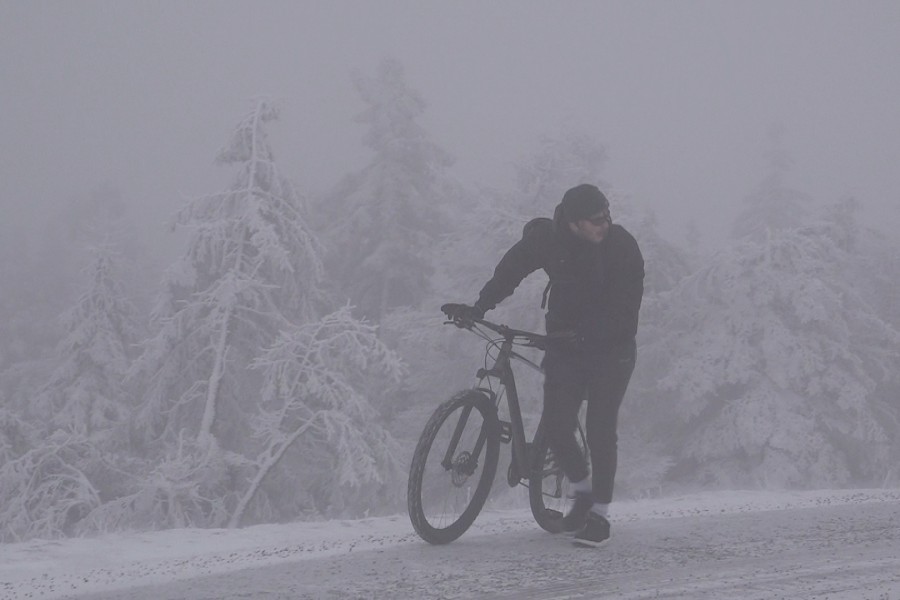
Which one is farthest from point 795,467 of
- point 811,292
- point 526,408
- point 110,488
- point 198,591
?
point 198,591

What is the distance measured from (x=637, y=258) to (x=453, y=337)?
17.7 meters

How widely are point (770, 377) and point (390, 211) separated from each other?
15319 millimetres

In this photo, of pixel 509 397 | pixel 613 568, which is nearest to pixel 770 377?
pixel 509 397

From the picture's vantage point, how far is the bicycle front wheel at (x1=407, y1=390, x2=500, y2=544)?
5070 mm

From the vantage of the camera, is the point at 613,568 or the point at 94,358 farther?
the point at 94,358

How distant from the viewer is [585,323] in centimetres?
501

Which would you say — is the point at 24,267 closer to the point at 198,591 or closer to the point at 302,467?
the point at 302,467

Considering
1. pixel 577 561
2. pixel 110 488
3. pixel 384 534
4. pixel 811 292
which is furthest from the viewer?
pixel 811 292

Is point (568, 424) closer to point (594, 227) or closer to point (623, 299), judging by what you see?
point (623, 299)

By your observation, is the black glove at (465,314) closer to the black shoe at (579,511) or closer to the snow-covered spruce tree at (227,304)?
the black shoe at (579,511)

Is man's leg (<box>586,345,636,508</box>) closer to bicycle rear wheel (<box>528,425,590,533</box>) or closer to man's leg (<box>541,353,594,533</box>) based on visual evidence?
man's leg (<box>541,353,594,533</box>)

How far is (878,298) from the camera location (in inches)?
1212

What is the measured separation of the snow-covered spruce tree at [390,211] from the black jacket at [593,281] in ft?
82.8

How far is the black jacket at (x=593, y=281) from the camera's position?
4977 mm
